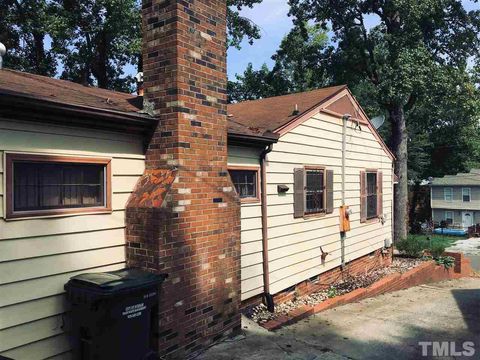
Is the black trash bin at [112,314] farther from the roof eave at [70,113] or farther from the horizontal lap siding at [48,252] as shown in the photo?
the roof eave at [70,113]

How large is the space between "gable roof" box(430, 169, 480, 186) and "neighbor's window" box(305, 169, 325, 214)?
3034 centimetres

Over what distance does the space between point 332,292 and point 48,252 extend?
6239 millimetres

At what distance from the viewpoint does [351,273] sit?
10133mm

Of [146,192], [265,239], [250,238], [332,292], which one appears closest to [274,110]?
[265,239]

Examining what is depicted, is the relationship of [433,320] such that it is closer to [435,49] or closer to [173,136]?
[173,136]

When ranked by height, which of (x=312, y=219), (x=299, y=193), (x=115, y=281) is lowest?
(x=115, y=281)

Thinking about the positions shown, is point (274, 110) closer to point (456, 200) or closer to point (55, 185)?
point (55, 185)

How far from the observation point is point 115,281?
3.85m

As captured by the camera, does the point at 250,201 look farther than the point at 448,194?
No

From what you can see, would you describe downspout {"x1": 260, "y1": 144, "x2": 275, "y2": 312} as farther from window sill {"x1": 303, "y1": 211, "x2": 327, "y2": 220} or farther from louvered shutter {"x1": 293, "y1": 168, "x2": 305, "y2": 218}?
window sill {"x1": 303, "y1": 211, "x2": 327, "y2": 220}

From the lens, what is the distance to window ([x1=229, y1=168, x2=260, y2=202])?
6676 mm

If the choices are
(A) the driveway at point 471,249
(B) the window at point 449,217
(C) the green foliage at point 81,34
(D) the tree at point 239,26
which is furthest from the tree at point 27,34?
(B) the window at point 449,217

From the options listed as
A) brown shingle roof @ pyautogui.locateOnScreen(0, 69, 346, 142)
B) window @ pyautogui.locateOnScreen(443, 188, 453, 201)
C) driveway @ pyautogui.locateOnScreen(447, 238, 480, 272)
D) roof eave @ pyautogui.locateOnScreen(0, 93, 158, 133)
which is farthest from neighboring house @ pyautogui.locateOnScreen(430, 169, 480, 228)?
roof eave @ pyautogui.locateOnScreen(0, 93, 158, 133)

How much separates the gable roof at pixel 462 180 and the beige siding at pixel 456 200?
1.54ft
